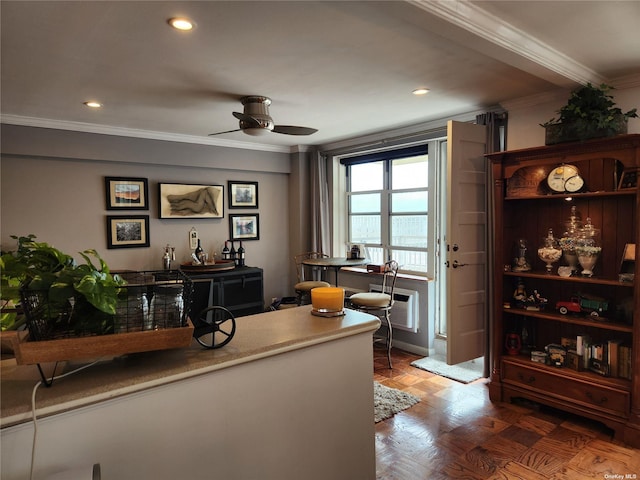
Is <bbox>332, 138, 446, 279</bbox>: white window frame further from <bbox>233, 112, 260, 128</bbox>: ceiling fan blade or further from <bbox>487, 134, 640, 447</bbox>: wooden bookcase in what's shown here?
<bbox>233, 112, 260, 128</bbox>: ceiling fan blade

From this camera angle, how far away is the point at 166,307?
1172 mm

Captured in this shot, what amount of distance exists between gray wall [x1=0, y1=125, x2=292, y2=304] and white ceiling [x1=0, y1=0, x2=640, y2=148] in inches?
14.0

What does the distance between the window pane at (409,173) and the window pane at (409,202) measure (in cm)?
9

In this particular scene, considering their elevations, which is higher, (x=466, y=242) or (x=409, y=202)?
(x=409, y=202)

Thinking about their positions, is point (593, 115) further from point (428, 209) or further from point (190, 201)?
point (190, 201)

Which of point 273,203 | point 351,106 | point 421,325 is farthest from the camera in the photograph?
point 273,203

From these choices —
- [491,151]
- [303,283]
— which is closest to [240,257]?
[303,283]

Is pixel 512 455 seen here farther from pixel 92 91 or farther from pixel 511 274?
pixel 92 91

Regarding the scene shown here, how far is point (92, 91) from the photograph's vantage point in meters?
3.04

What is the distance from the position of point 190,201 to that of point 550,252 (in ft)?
12.6

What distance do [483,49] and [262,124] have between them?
5.43 feet

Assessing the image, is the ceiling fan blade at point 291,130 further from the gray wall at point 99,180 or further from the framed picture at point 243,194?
the framed picture at point 243,194

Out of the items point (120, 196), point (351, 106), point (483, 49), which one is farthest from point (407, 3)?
point (120, 196)

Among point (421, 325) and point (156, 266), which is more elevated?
point (156, 266)
